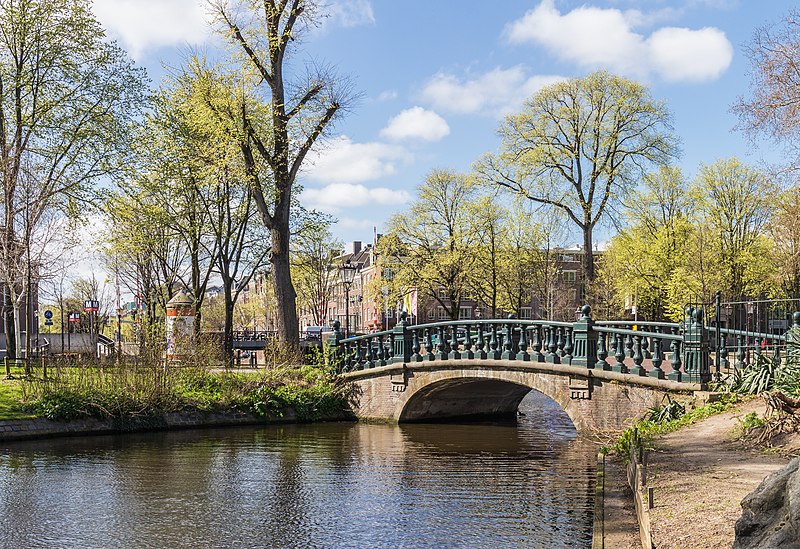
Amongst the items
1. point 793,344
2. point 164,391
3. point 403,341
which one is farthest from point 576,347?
point 164,391

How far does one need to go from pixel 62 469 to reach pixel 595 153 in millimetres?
24880

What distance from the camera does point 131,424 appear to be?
18312 millimetres

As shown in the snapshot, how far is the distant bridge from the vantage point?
46.0 feet

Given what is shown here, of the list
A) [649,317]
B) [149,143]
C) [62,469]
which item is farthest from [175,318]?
[649,317]

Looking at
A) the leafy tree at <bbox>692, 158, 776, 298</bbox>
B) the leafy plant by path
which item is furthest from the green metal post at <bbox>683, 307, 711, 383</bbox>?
the leafy tree at <bbox>692, 158, 776, 298</bbox>

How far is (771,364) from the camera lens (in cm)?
1211

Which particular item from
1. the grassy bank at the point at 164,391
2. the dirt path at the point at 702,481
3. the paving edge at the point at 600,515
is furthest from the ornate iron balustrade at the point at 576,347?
the paving edge at the point at 600,515

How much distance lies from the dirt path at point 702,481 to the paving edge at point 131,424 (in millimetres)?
11420

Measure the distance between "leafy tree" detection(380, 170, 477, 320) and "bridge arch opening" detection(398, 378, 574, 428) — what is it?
2121 cm

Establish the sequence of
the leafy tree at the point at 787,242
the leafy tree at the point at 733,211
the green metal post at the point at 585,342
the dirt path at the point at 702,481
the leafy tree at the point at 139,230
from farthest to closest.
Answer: the leafy tree at the point at 733,211
the leafy tree at the point at 139,230
the leafy tree at the point at 787,242
the green metal post at the point at 585,342
the dirt path at the point at 702,481

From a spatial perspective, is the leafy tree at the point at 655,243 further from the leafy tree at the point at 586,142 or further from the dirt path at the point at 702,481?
the dirt path at the point at 702,481

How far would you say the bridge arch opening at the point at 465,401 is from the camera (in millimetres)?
19547

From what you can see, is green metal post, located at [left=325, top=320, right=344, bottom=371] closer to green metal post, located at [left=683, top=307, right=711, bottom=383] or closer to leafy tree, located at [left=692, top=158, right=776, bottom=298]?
green metal post, located at [left=683, top=307, right=711, bottom=383]

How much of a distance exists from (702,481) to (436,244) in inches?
1507
